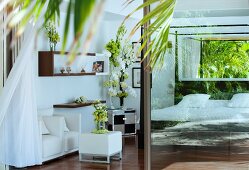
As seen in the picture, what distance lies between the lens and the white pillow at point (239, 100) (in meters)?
5.34

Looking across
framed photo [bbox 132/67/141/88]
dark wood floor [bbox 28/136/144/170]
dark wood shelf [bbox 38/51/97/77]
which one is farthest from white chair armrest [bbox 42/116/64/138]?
framed photo [bbox 132/67/141/88]

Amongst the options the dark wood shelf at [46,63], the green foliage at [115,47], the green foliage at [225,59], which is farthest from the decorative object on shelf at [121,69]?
the green foliage at [225,59]

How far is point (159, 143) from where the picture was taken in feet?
18.7

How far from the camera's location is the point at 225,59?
5.27 m

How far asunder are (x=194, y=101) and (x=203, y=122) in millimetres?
267

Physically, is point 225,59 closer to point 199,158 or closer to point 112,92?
point 199,158

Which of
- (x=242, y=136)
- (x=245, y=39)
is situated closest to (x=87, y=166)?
(x=242, y=136)

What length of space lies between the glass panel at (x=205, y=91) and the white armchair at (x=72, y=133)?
223cm

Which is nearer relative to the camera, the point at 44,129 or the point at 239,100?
the point at 239,100

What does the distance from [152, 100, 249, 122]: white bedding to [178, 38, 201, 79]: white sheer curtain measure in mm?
399

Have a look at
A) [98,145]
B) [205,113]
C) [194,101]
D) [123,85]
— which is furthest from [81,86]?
[205,113]

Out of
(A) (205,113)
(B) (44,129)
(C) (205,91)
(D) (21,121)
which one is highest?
(C) (205,91)

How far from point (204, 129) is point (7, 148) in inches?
101

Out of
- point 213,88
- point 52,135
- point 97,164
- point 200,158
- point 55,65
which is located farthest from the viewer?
point 55,65
